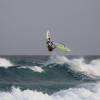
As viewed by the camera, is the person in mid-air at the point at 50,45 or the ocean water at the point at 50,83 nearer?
the person in mid-air at the point at 50,45

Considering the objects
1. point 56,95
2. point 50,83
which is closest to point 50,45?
point 56,95

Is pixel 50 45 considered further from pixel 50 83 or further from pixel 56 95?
pixel 50 83


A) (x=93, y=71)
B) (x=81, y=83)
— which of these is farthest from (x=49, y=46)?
(x=93, y=71)

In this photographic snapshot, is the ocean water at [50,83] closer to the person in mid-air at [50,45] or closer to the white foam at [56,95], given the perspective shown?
the white foam at [56,95]

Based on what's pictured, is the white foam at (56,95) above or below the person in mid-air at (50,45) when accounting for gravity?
below

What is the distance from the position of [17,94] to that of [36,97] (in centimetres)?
188

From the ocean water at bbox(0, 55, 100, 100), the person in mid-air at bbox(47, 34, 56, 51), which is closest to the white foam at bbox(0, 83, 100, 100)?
the ocean water at bbox(0, 55, 100, 100)

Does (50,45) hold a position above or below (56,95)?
above

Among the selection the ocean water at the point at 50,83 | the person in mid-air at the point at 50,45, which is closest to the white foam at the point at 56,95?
the ocean water at the point at 50,83

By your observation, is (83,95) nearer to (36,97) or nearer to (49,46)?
(36,97)

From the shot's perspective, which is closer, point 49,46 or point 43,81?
point 49,46

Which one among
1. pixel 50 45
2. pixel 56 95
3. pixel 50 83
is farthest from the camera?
pixel 50 83

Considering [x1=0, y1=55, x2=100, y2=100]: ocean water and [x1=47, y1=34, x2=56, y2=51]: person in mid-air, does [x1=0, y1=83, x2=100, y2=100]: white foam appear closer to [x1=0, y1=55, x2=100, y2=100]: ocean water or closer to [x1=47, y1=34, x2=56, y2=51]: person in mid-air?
[x1=0, y1=55, x2=100, y2=100]: ocean water

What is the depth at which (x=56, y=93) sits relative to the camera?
5047 cm
